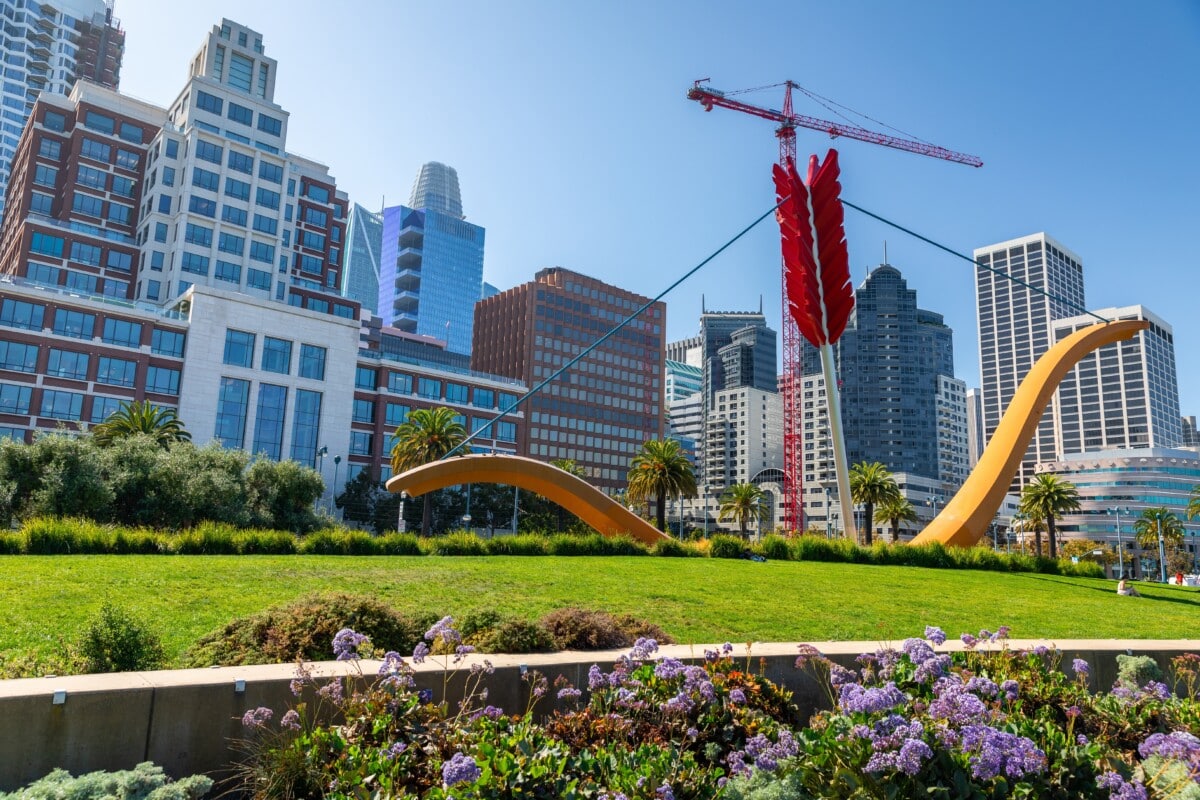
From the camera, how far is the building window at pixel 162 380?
64.5m

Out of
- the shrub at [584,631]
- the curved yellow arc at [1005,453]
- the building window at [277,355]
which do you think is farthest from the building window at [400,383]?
the shrub at [584,631]

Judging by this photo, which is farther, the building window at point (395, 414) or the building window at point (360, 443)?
the building window at point (395, 414)

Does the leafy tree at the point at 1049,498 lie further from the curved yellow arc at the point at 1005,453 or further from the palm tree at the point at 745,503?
the curved yellow arc at the point at 1005,453

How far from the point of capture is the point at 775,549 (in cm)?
3369

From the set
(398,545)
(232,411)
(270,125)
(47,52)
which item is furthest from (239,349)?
(47,52)

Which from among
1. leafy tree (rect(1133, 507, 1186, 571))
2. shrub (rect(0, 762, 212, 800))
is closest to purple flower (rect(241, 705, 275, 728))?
shrub (rect(0, 762, 212, 800))

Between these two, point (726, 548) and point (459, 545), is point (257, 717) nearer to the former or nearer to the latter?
point (459, 545)

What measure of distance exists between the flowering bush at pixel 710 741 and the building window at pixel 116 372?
67.1m

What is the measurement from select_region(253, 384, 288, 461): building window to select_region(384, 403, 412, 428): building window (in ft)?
41.0

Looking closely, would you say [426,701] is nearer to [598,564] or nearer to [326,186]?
[598,564]

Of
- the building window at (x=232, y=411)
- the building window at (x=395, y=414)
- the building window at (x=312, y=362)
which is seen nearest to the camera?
the building window at (x=232, y=411)

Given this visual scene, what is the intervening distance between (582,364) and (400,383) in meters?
62.4

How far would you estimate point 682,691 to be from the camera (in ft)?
18.5

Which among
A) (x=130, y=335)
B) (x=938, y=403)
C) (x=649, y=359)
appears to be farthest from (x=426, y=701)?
(x=938, y=403)
